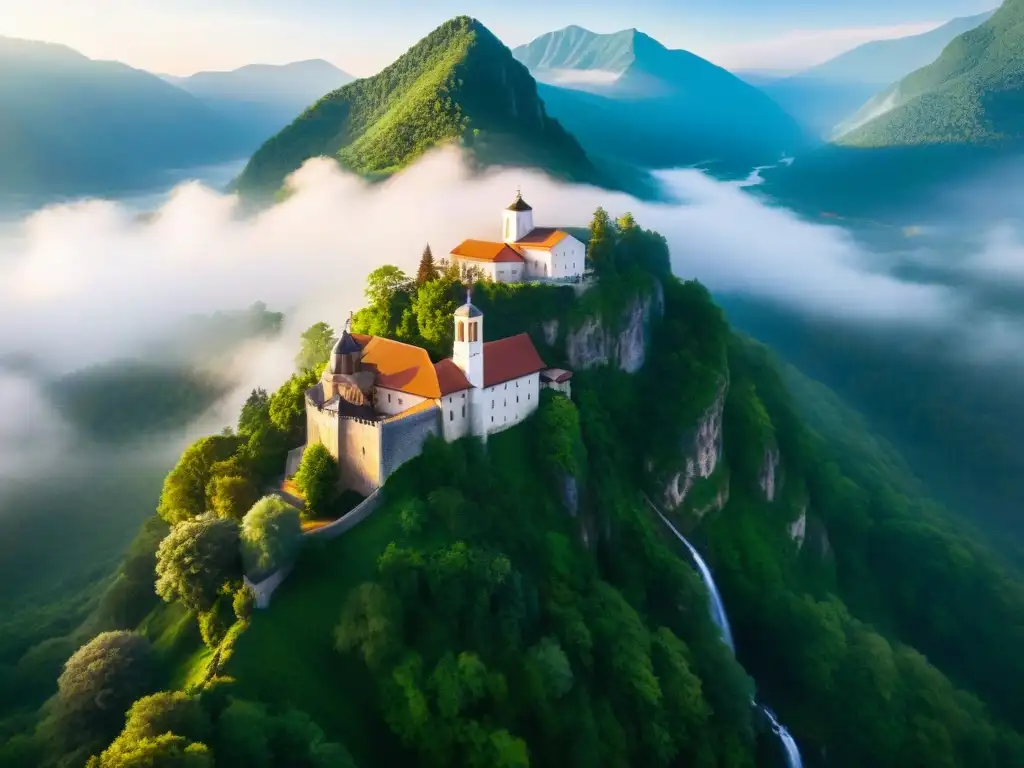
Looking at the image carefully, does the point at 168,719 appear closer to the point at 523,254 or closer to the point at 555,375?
the point at 555,375

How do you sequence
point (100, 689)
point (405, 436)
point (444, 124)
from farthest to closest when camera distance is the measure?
point (444, 124) → point (405, 436) → point (100, 689)

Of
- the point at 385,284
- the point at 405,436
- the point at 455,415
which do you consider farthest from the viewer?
the point at 385,284

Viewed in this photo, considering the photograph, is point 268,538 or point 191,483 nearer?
point 268,538

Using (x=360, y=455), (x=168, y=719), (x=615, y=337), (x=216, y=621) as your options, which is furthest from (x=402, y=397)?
(x=615, y=337)

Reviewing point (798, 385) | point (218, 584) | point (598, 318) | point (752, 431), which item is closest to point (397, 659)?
point (218, 584)

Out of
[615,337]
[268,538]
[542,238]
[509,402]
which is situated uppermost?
[542,238]

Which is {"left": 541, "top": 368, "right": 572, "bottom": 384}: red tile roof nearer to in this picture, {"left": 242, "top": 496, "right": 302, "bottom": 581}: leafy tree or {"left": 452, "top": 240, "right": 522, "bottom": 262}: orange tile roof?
{"left": 452, "top": 240, "right": 522, "bottom": 262}: orange tile roof

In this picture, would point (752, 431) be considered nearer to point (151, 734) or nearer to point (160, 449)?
point (151, 734)
